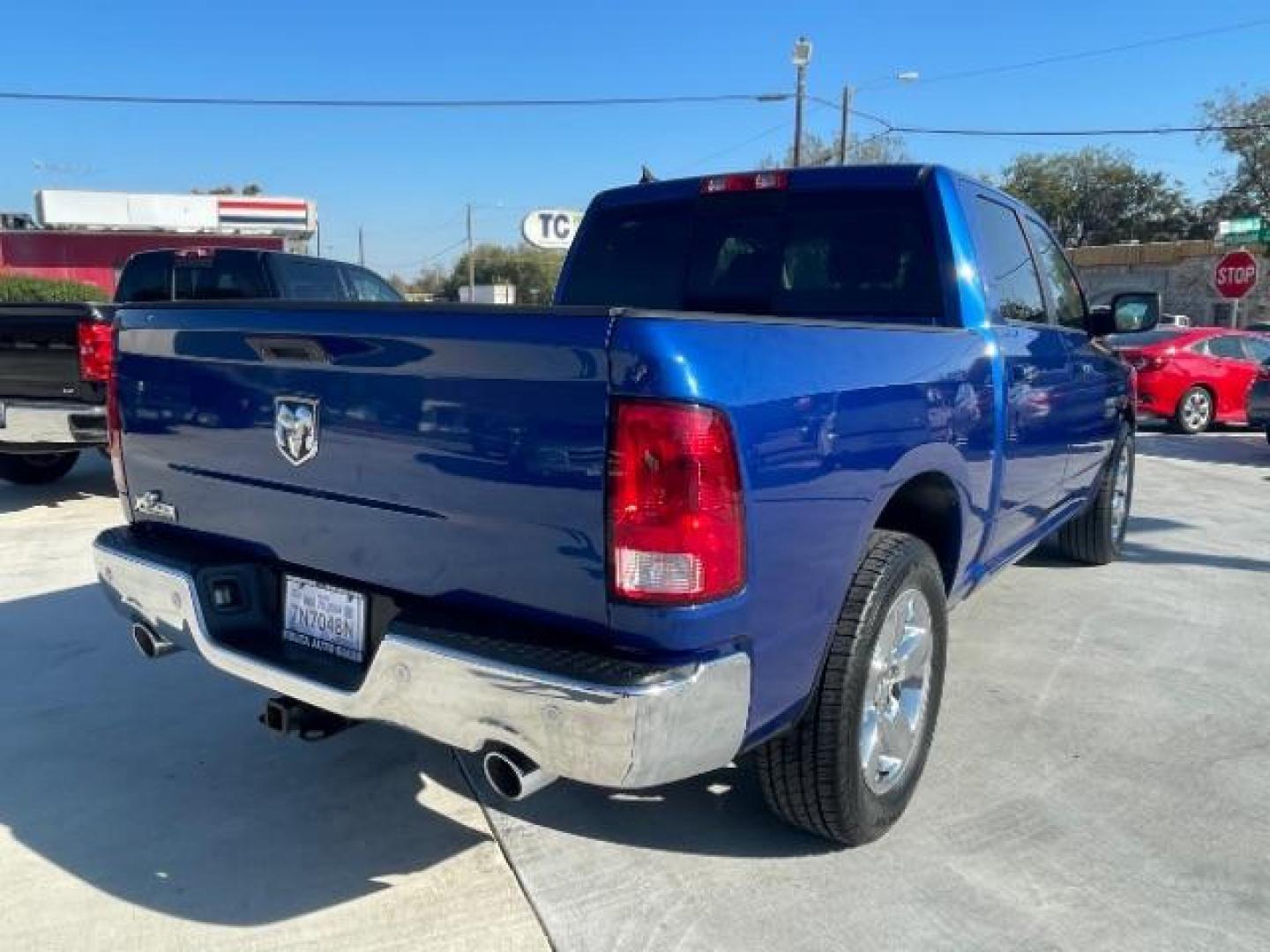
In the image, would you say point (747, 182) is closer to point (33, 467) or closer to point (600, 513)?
point (600, 513)

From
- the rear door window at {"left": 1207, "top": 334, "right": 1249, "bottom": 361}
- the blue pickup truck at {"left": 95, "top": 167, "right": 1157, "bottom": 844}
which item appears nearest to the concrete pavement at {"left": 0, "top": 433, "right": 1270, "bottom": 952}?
the blue pickup truck at {"left": 95, "top": 167, "right": 1157, "bottom": 844}

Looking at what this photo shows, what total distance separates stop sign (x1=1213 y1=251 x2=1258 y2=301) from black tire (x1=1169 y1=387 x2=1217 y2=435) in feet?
14.6

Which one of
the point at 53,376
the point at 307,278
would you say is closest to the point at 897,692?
the point at 53,376

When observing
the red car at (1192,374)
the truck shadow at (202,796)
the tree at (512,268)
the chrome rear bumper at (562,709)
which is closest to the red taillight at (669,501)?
the chrome rear bumper at (562,709)

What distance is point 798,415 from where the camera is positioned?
2.23 meters

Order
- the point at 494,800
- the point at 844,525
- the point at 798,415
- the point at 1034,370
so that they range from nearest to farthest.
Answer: the point at 798,415 → the point at 844,525 → the point at 494,800 → the point at 1034,370

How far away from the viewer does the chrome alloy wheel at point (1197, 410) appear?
13344 mm

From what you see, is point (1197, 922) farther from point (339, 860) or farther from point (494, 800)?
point (339, 860)

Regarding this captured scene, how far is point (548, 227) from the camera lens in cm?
1841

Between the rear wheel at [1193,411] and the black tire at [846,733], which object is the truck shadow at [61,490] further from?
the rear wheel at [1193,411]

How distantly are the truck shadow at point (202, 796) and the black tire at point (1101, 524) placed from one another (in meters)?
4.01

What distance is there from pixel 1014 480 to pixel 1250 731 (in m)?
1.24

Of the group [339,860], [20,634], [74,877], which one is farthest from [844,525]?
[20,634]

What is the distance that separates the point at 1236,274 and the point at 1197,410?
4901mm
